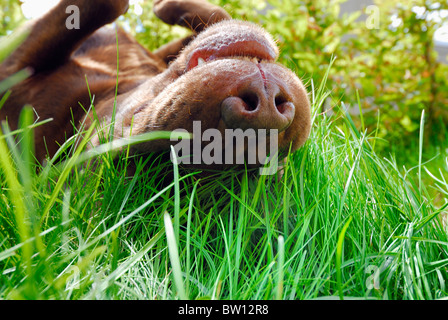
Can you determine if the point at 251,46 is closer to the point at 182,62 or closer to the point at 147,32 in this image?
the point at 182,62

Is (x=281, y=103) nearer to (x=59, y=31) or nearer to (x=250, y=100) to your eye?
(x=250, y=100)

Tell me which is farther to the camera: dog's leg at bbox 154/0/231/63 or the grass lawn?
dog's leg at bbox 154/0/231/63

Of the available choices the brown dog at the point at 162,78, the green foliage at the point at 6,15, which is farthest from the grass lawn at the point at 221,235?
the green foliage at the point at 6,15

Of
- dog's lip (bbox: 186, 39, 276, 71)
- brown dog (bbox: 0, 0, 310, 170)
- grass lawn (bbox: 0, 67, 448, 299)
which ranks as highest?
dog's lip (bbox: 186, 39, 276, 71)

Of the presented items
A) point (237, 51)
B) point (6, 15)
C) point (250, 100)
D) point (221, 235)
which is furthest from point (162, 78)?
point (6, 15)

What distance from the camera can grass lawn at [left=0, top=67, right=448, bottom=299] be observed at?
862 mm

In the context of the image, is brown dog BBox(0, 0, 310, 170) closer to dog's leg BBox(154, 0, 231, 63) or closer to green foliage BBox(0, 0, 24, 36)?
dog's leg BBox(154, 0, 231, 63)

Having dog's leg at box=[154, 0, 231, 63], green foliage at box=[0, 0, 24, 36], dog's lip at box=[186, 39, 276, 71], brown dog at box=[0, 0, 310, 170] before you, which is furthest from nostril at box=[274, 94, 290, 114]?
green foliage at box=[0, 0, 24, 36]

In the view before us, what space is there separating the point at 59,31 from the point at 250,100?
1328 millimetres

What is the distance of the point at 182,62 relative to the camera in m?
1.38

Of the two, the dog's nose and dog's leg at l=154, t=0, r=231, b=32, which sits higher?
dog's leg at l=154, t=0, r=231, b=32
